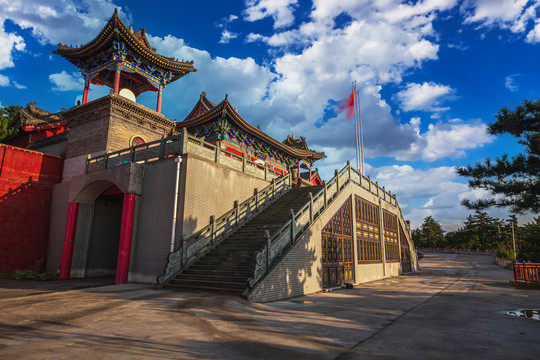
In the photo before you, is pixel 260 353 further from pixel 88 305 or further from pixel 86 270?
pixel 86 270

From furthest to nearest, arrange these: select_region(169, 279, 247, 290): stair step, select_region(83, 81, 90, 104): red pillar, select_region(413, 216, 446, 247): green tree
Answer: select_region(413, 216, 446, 247): green tree < select_region(83, 81, 90, 104): red pillar < select_region(169, 279, 247, 290): stair step

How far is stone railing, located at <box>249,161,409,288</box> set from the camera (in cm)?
946

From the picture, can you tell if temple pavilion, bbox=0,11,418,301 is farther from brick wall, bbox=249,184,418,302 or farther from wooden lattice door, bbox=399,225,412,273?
wooden lattice door, bbox=399,225,412,273

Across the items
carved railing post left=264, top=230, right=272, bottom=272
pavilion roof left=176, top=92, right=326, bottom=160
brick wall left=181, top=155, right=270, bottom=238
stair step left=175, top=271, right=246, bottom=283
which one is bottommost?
stair step left=175, top=271, right=246, bottom=283

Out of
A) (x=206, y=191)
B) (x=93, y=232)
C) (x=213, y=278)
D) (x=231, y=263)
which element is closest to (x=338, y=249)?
(x=231, y=263)

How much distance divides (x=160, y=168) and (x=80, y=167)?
7.80 meters

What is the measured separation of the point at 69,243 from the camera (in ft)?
48.8

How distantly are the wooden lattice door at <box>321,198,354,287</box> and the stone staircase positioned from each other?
196 centimetres

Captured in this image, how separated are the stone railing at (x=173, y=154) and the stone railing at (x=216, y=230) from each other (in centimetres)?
159

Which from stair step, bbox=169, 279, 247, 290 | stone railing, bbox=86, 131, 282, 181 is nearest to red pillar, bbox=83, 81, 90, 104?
stone railing, bbox=86, 131, 282, 181

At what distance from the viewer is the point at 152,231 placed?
12844 millimetres

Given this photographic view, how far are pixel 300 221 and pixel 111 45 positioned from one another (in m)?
15.8

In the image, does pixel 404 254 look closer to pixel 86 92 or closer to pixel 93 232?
pixel 93 232

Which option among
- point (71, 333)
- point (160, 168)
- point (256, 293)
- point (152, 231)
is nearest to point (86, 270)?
point (152, 231)
